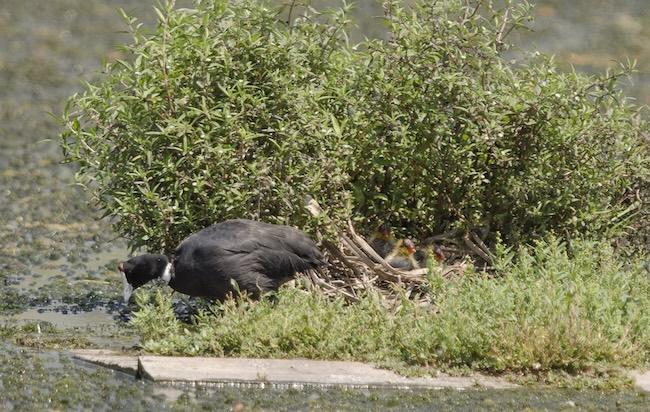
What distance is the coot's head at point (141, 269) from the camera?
346 inches

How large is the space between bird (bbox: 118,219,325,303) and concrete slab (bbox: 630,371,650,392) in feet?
7.20

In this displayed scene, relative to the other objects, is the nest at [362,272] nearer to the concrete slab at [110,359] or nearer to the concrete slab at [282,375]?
the concrete slab at [282,375]

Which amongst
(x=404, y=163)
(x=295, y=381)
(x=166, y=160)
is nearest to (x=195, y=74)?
(x=166, y=160)

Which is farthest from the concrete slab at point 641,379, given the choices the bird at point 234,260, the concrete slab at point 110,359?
the concrete slab at point 110,359

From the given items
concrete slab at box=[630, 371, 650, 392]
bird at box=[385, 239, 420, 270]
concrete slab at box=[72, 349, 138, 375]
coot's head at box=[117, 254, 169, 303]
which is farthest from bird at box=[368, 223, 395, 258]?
concrete slab at box=[630, 371, 650, 392]

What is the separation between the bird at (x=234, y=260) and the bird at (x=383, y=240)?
72 centimetres

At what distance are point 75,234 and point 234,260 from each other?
4025 millimetres

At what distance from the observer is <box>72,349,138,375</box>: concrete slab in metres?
7.90

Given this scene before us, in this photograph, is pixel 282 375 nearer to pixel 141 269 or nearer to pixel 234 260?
pixel 234 260

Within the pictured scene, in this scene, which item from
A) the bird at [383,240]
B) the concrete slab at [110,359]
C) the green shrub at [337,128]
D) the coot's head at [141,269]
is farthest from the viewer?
the bird at [383,240]

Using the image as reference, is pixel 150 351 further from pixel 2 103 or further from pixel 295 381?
pixel 2 103

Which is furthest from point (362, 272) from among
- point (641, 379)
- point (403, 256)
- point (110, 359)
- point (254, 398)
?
point (641, 379)

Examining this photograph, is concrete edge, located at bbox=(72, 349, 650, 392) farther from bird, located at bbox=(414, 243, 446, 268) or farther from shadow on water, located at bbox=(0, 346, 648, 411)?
bird, located at bbox=(414, 243, 446, 268)

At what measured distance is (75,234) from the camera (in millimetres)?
12258
